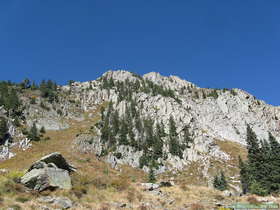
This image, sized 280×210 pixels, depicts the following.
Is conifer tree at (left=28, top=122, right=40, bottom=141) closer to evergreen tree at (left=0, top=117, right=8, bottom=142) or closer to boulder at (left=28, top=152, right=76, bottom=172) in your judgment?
evergreen tree at (left=0, top=117, right=8, bottom=142)

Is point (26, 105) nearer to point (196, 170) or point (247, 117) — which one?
point (196, 170)

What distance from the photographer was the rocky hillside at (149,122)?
8888 cm

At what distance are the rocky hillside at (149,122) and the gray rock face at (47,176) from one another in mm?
44554

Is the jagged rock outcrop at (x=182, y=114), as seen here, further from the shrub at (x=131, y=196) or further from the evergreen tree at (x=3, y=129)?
the shrub at (x=131, y=196)

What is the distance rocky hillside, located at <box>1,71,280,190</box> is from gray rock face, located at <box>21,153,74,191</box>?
44.6 m

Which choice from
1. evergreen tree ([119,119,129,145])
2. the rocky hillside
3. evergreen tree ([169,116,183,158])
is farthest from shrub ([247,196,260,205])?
evergreen tree ([119,119,129,145])

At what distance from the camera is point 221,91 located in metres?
185

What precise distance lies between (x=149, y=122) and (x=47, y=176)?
3803 inches

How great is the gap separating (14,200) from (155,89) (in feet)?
480

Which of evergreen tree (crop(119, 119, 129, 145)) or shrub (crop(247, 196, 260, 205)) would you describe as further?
evergreen tree (crop(119, 119, 129, 145))

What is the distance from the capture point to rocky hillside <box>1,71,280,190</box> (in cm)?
8888

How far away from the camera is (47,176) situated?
19438 millimetres

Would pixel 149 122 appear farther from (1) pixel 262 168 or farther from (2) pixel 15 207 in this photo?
(2) pixel 15 207

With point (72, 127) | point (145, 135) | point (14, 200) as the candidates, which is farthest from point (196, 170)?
point (14, 200)
